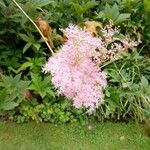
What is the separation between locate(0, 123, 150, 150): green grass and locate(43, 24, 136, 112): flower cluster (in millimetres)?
298

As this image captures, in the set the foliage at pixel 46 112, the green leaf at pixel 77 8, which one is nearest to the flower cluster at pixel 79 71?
the foliage at pixel 46 112

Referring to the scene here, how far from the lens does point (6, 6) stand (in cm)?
427

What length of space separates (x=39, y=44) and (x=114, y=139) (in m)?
1.07

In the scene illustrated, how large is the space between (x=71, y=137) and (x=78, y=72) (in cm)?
64

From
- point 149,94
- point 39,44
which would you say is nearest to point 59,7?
point 39,44

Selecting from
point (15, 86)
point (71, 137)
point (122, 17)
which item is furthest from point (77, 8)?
point (71, 137)

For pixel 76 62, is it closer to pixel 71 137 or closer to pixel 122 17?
pixel 71 137

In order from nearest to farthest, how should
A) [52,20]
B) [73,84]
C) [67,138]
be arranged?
1. [73,84]
2. [67,138]
3. [52,20]

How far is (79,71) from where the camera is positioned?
12.3ft

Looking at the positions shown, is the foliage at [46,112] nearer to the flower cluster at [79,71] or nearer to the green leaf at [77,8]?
the flower cluster at [79,71]

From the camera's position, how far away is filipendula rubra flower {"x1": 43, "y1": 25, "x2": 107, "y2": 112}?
373 centimetres

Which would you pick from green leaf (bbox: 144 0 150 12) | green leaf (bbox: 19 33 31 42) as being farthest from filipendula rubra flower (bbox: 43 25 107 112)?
green leaf (bbox: 144 0 150 12)

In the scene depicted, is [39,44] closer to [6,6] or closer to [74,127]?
[6,6]

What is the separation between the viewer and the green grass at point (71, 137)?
3941 mm
